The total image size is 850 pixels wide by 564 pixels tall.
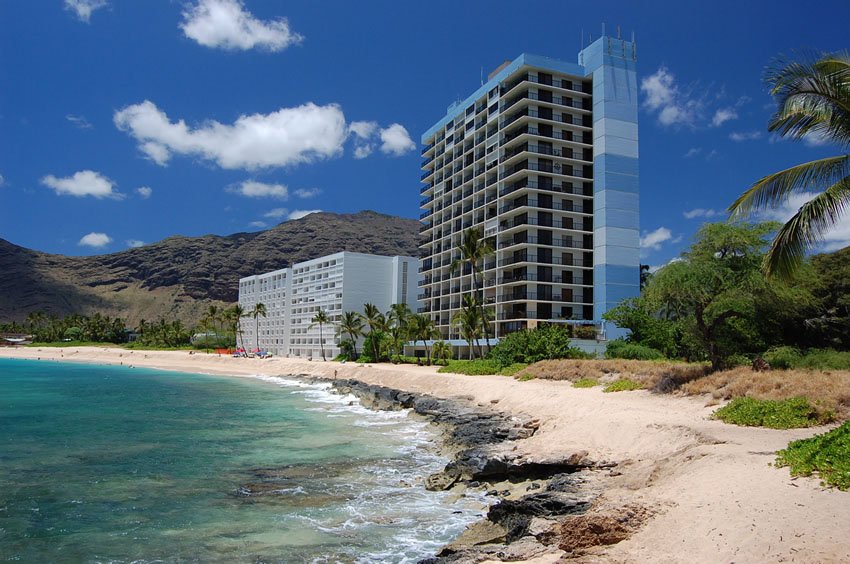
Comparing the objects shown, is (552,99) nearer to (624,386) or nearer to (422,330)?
(422,330)

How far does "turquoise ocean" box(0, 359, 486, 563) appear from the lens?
1252cm

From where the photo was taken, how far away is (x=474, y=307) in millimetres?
58094

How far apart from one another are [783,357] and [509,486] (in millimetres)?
17039

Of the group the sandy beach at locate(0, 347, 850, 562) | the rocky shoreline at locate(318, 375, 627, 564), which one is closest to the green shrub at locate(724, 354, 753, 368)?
the sandy beach at locate(0, 347, 850, 562)

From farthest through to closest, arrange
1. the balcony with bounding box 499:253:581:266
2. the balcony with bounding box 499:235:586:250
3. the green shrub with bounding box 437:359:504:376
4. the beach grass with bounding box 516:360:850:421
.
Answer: the balcony with bounding box 499:235:586:250
the balcony with bounding box 499:253:581:266
the green shrub with bounding box 437:359:504:376
the beach grass with bounding box 516:360:850:421

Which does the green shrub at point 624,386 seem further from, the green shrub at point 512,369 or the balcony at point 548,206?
the balcony at point 548,206

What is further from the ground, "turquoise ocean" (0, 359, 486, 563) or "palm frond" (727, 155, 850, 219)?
"palm frond" (727, 155, 850, 219)

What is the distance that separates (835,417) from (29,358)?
140065 mm

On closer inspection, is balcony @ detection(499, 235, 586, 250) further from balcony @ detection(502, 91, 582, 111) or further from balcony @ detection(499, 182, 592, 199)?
balcony @ detection(502, 91, 582, 111)

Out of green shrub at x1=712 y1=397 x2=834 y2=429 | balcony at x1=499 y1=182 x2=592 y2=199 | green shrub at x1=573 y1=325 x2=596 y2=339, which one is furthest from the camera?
balcony at x1=499 y1=182 x2=592 y2=199

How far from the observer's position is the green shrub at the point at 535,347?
4369cm

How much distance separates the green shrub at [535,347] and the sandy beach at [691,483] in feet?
56.4

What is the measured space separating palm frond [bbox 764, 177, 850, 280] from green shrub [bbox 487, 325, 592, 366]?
29230mm

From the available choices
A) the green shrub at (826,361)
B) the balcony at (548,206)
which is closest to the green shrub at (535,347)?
the green shrub at (826,361)
